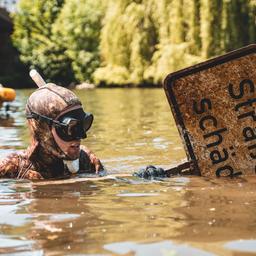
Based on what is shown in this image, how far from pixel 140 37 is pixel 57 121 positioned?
25906 mm

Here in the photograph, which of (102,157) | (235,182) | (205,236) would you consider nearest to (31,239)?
(205,236)

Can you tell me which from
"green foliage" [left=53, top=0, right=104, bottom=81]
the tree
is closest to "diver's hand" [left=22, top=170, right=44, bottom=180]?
"green foliage" [left=53, top=0, right=104, bottom=81]

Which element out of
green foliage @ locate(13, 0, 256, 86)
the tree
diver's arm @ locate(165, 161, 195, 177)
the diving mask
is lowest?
diver's arm @ locate(165, 161, 195, 177)

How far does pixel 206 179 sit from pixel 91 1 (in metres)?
38.2

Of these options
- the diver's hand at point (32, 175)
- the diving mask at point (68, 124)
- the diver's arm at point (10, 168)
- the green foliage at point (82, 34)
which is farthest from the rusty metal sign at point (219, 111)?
the green foliage at point (82, 34)

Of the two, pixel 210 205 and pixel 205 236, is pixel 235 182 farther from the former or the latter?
pixel 205 236

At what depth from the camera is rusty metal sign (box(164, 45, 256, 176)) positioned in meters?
5.42

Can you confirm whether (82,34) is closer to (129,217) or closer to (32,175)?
(32,175)

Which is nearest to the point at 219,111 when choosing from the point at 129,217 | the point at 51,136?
the point at 51,136

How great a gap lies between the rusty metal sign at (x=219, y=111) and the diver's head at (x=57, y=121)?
2.53 feet

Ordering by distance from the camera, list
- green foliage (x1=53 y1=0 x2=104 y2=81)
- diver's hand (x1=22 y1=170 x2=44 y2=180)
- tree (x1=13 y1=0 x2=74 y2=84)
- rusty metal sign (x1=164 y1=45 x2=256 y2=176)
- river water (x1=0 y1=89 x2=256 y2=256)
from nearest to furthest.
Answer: river water (x1=0 y1=89 x2=256 y2=256) → rusty metal sign (x1=164 y1=45 x2=256 y2=176) → diver's hand (x1=22 y1=170 x2=44 y2=180) → green foliage (x1=53 y1=0 x2=104 y2=81) → tree (x1=13 y1=0 x2=74 y2=84)

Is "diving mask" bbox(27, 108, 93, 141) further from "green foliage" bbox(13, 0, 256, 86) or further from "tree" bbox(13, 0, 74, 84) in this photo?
"tree" bbox(13, 0, 74, 84)

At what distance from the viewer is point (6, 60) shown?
47.5 metres

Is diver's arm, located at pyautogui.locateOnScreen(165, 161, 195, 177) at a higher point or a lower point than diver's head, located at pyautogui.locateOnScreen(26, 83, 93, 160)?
lower
